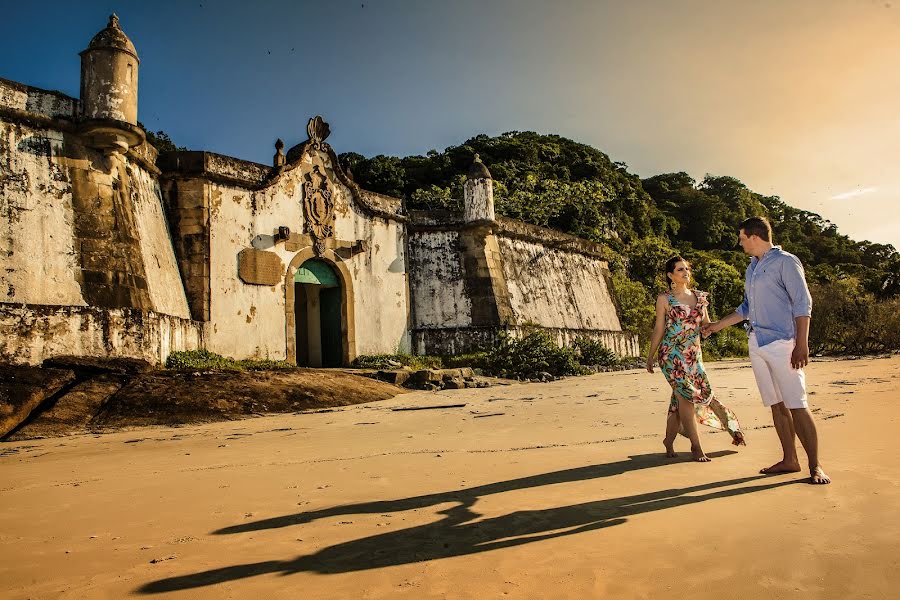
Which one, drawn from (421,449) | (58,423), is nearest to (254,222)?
(58,423)

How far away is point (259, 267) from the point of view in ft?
48.4

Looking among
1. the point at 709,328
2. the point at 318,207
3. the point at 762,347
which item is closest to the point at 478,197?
the point at 318,207

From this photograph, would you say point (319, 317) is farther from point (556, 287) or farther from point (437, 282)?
point (556, 287)

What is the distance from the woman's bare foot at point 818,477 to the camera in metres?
3.67

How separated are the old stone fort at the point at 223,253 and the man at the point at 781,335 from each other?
987cm

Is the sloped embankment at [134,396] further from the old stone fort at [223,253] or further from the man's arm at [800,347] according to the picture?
the man's arm at [800,347]

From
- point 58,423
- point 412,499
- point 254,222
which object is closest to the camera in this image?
point 412,499

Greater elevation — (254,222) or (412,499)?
(254,222)

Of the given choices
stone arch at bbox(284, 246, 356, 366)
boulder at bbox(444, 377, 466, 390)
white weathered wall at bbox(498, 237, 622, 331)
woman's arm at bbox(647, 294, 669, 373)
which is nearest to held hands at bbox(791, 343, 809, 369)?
woman's arm at bbox(647, 294, 669, 373)

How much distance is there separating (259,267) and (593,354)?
1020cm

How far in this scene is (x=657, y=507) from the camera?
3307 millimetres

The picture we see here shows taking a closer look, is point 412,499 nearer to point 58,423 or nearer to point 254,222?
point 58,423

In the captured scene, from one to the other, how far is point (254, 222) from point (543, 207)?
17.4m

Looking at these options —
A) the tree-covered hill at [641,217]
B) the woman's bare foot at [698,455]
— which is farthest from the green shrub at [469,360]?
the woman's bare foot at [698,455]
